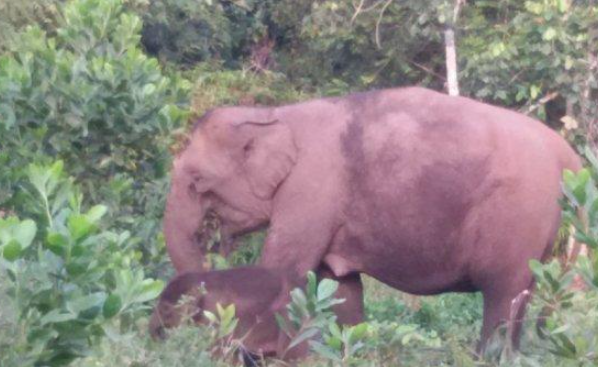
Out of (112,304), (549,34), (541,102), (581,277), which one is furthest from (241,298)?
(541,102)

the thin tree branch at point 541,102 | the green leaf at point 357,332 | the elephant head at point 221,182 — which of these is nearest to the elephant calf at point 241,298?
the elephant head at point 221,182

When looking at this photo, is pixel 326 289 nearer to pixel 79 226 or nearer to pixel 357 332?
pixel 357 332

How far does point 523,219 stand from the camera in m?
8.37

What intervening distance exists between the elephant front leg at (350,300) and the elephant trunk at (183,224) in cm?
76

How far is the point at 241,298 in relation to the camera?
785 cm

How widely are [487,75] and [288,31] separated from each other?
4.53m

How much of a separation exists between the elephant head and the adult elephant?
19 mm

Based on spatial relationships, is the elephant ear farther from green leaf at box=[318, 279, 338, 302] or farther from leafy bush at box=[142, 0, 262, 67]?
leafy bush at box=[142, 0, 262, 67]

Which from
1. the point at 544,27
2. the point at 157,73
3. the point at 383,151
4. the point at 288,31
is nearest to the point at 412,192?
the point at 383,151

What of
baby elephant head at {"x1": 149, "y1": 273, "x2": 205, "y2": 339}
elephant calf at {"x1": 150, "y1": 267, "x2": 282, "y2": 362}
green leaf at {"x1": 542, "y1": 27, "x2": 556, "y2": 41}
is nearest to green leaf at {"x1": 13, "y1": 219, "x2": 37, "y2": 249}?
baby elephant head at {"x1": 149, "y1": 273, "x2": 205, "y2": 339}

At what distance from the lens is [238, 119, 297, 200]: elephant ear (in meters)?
8.48

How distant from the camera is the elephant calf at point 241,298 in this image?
25.4 feet

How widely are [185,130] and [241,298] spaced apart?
2.95m

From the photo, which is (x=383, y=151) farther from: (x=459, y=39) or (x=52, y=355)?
(x=459, y=39)
